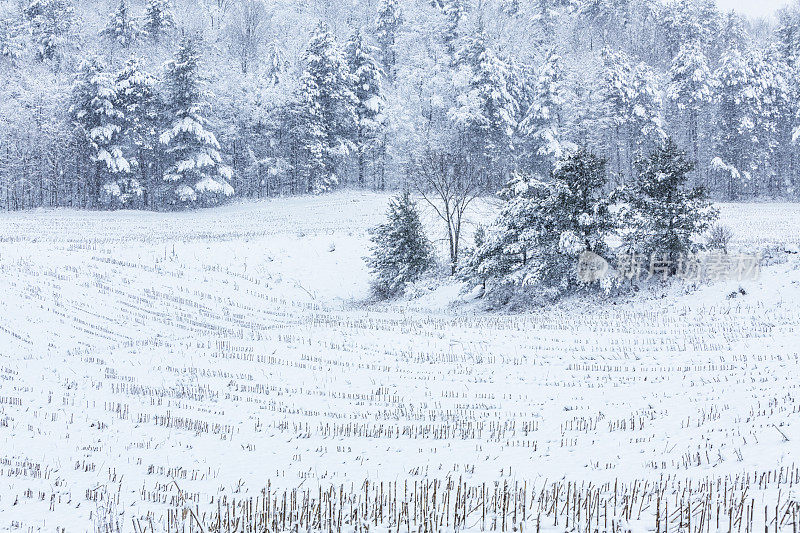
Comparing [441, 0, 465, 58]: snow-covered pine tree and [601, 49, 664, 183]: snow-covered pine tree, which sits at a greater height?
[441, 0, 465, 58]: snow-covered pine tree

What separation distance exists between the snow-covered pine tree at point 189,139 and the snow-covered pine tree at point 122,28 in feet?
79.7

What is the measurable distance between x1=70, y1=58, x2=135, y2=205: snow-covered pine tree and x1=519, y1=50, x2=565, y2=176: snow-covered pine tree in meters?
37.1

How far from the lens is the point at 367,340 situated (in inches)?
766

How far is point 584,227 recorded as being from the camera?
91.7 ft

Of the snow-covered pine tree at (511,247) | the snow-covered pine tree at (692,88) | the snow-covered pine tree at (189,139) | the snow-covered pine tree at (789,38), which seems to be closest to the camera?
the snow-covered pine tree at (511,247)

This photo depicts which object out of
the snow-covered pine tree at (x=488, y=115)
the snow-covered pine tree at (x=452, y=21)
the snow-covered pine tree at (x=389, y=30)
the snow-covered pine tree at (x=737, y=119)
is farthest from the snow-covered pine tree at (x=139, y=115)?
the snow-covered pine tree at (x=737, y=119)

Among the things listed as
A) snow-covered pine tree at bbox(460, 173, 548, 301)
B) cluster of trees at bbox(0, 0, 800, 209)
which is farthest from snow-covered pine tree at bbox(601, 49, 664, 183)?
snow-covered pine tree at bbox(460, 173, 548, 301)

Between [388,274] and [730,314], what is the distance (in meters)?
17.6

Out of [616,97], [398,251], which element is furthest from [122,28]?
[398,251]

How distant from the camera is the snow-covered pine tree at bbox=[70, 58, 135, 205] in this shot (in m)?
54.8

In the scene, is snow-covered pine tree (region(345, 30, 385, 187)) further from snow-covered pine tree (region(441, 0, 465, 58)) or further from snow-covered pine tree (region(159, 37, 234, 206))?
snow-covered pine tree (region(441, 0, 465, 58))

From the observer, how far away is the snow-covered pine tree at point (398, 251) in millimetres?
34469

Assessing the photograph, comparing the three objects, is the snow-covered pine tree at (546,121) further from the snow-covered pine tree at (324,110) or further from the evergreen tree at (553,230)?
the evergreen tree at (553,230)

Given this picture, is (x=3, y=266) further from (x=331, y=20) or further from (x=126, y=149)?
(x=331, y=20)
